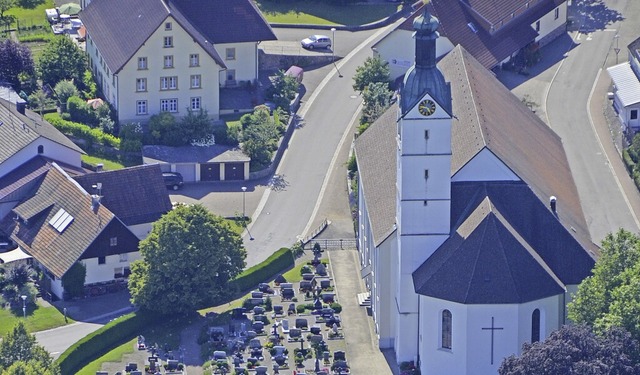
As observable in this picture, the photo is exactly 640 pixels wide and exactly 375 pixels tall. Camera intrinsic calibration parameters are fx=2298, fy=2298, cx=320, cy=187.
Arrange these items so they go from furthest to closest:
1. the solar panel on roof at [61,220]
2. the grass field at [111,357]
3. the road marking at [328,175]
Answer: the road marking at [328,175], the solar panel on roof at [61,220], the grass field at [111,357]

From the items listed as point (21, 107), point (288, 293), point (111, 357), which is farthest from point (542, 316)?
point (21, 107)

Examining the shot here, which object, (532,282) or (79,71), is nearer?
(532,282)

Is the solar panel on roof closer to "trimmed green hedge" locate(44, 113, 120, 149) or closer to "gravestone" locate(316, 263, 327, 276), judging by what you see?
"trimmed green hedge" locate(44, 113, 120, 149)

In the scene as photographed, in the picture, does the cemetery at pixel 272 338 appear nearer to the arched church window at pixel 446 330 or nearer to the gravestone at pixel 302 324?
the gravestone at pixel 302 324

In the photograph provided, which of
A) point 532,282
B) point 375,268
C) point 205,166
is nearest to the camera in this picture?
point 532,282

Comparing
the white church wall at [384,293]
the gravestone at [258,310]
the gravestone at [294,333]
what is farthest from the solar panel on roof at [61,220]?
the white church wall at [384,293]

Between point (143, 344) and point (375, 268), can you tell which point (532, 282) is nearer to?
point (375, 268)

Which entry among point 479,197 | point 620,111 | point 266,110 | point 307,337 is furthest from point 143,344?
point 620,111
